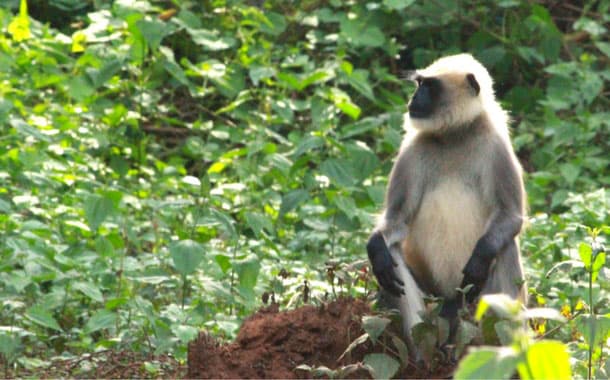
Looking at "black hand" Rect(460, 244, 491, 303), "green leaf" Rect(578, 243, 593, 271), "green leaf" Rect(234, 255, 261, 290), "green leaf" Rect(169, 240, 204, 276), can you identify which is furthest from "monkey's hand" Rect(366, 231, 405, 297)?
"green leaf" Rect(578, 243, 593, 271)

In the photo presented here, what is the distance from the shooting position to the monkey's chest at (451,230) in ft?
14.7

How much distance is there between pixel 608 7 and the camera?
9.07 m

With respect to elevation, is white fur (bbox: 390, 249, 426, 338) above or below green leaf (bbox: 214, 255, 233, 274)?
above

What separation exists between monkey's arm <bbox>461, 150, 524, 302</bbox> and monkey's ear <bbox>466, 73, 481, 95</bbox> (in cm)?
26

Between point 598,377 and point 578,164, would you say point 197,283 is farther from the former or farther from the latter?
point 578,164

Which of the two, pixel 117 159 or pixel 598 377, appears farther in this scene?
pixel 117 159

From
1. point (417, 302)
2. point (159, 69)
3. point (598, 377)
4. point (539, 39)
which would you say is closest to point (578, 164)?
point (539, 39)

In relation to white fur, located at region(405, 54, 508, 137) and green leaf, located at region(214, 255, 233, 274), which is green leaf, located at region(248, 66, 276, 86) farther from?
white fur, located at region(405, 54, 508, 137)

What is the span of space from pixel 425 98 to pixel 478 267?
70cm

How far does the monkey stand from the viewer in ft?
14.2

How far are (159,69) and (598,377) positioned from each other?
490cm

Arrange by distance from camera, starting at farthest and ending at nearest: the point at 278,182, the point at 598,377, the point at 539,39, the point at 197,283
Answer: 1. the point at 539,39
2. the point at 278,182
3. the point at 197,283
4. the point at 598,377

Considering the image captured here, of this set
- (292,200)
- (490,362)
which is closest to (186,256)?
(292,200)

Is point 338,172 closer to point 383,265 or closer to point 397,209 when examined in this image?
point 397,209
